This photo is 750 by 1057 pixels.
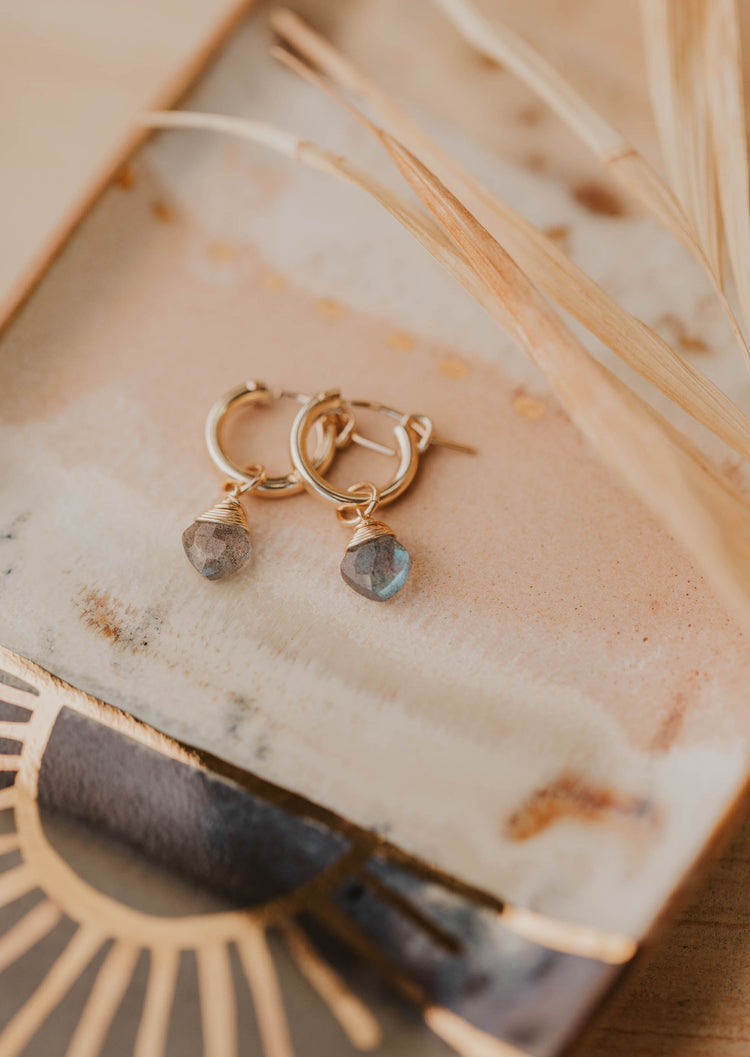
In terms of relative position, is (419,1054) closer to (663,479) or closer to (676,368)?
(663,479)

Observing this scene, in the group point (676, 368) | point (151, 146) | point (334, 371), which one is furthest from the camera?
point (151, 146)

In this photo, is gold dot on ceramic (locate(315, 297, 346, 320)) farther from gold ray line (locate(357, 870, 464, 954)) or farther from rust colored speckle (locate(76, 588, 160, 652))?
gold ray line (locate(357, 870, 464, 954))

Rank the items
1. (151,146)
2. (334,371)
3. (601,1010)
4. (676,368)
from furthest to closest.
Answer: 1. (151,146)
2. (334,371)
3. (676,368)
4. (601,1010)

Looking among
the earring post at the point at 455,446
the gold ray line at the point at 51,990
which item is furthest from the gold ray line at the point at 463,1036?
the earring post at the point at 455,446

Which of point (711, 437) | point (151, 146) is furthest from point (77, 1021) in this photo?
point (151, 146)

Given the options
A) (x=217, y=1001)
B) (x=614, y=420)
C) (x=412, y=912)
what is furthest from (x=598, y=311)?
(x=217, y=1001)
